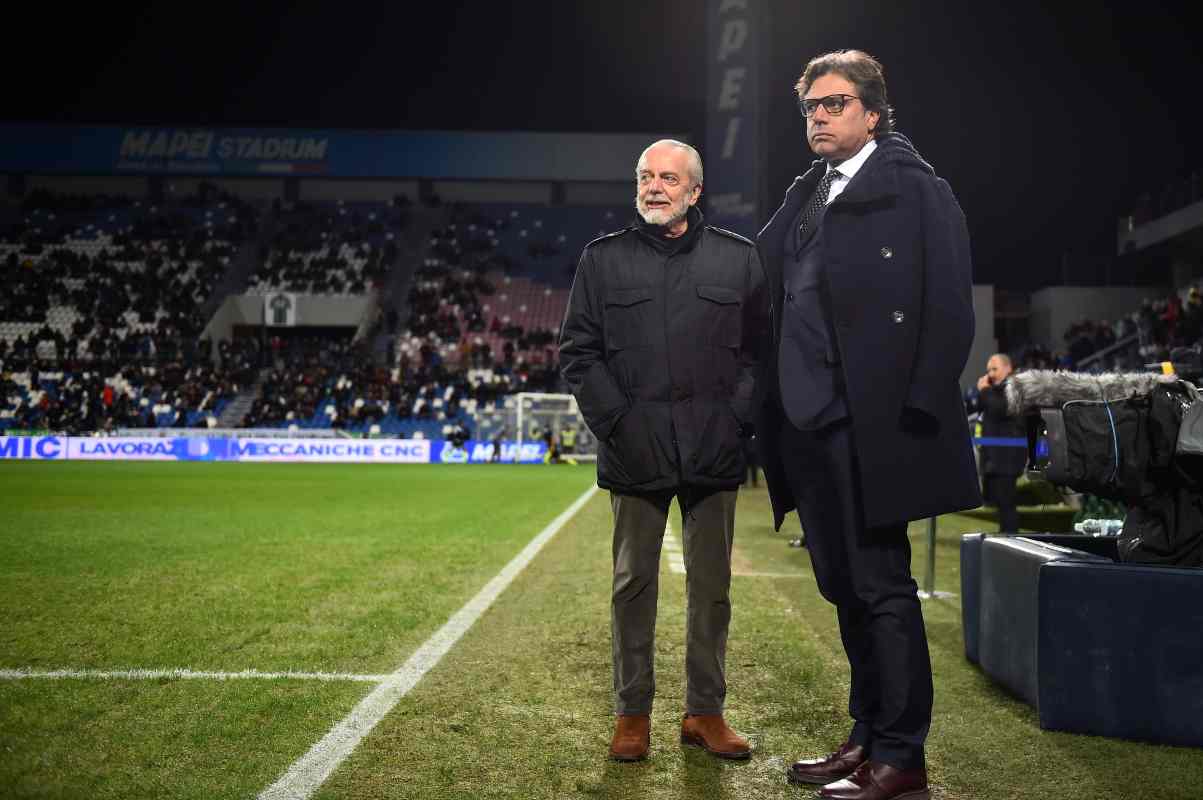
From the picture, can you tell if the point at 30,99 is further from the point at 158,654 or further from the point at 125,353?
the point at 158,654

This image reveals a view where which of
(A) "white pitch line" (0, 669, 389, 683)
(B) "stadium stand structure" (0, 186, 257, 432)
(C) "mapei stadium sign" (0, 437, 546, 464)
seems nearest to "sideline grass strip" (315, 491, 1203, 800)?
(A) "white pitch line" (0, 669, 389, 683)

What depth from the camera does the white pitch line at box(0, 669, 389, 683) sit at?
4.29 meters

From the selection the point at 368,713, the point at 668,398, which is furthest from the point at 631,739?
the point at 668,398

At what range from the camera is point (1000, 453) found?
9.42m

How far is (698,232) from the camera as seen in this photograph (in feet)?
11.9

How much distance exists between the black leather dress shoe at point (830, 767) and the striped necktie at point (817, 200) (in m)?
1.64

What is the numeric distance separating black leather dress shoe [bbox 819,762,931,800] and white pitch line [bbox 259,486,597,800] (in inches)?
59.5

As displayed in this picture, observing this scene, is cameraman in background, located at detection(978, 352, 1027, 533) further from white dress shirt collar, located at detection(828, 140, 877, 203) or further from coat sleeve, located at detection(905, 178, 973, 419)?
coat sleeve, located at detection(905, 178, 973, 419)

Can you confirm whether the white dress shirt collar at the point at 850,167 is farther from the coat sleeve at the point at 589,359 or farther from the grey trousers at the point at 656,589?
the grey trousers at the point at 656,589

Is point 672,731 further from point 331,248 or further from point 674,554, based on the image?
point 331,248

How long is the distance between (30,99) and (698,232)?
53.2 meters

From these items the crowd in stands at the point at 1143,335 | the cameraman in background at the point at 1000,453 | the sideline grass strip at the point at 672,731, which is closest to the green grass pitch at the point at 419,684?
the sideline grass strip at the point at 672,731

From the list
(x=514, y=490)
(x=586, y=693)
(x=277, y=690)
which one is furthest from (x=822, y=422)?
(x=514, y=490)

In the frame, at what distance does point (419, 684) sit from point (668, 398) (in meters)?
1.75
